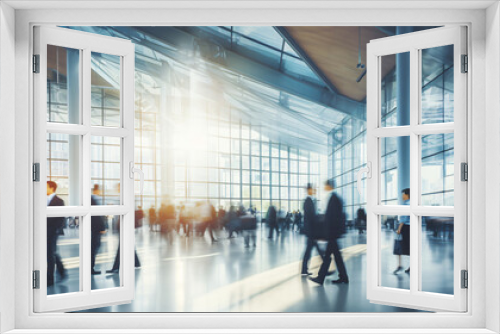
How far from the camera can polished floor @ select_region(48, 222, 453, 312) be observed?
4922 millimetres

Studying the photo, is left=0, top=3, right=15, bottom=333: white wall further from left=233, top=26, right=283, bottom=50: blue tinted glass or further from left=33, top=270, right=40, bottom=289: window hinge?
left=233, top=26, right=283, bottom=50: blue tinted glass

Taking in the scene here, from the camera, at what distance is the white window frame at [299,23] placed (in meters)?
2.17

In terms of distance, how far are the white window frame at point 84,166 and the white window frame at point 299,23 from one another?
0.16ft

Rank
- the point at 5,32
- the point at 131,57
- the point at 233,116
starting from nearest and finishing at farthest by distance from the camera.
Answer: the point at 5,32, the point at 131,57, the point at 233,116

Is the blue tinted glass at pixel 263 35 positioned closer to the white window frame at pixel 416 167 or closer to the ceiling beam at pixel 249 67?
the ceiling beam at pixel 249 67

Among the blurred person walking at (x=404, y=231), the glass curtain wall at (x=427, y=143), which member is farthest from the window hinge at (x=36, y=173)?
the blurred person walking at (x=404, y=231)

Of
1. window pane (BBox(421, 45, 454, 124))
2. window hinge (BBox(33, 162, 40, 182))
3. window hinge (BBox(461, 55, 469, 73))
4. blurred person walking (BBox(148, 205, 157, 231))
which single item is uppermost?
window pane (BBox(421, 45, 454, 124))

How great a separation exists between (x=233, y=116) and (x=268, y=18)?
24571mm

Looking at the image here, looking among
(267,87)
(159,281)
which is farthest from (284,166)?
(159,281)

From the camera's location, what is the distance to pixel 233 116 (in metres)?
26.7

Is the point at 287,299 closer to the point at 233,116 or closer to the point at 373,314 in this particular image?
the point at 373,314

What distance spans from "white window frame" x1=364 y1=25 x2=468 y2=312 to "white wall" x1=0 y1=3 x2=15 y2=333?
1858 millimetres

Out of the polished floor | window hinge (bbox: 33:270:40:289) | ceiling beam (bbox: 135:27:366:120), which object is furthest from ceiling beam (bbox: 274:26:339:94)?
window hinge (bbox: 33:270:40:289)

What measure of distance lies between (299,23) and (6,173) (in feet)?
5.42
